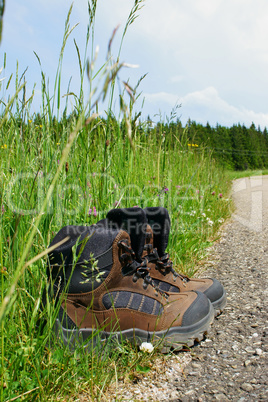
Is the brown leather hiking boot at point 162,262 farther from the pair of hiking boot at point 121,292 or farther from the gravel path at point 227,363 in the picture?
the gravel path at point 227,363

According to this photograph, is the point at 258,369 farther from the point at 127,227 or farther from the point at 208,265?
the point at 208,265

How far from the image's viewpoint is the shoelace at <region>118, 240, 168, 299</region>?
66.1 inches

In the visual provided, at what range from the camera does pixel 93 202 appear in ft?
7.20

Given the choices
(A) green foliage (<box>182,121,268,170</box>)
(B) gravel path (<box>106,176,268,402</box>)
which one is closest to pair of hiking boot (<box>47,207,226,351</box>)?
(B) gravel path (<box>106,176,268,402</box>)

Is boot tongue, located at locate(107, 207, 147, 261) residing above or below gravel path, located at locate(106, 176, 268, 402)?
above

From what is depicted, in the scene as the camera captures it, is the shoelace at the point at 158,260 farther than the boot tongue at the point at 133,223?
Yes

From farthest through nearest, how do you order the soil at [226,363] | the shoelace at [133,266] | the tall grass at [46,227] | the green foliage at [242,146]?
the green foliage at [242,146]
the shoelace at [133,266]
the soil at [226,363]
the tall grass at [46,227]

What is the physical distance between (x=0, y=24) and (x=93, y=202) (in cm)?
170

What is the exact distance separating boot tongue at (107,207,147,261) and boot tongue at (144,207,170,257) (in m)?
0.21

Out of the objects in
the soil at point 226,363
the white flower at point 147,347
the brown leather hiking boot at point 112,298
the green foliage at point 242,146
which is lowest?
the soil at point 226,363

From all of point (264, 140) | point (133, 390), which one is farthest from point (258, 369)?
point (264, 140)

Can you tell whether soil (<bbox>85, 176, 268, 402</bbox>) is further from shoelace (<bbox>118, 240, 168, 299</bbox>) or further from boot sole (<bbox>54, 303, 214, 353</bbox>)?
shoelace (<bbox>118, 240, 168, 299</bbox>)

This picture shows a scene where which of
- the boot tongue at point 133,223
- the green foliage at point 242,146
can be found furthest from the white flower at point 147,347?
the green foliage at point 242,146

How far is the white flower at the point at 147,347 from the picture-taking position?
1.55 m
